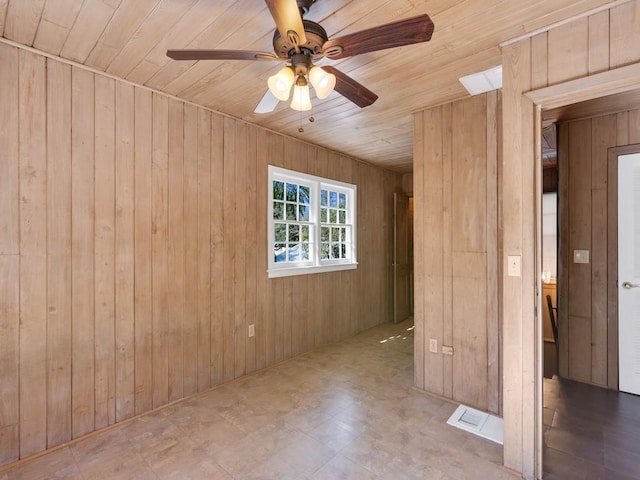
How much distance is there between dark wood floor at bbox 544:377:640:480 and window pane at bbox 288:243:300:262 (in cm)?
267

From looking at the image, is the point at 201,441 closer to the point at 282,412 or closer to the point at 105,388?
the point at 282,412

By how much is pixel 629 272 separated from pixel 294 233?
10.6 feet

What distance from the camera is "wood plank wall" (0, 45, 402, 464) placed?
6.36 ft

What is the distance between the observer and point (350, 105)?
267 cm

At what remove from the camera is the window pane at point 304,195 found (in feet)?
12.6

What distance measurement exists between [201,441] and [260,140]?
2.65m

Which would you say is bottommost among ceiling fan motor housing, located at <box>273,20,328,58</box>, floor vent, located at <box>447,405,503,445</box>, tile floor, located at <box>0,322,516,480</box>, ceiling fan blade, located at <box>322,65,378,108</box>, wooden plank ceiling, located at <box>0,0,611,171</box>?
tile floor, located at <box>0,322,516,480</box>

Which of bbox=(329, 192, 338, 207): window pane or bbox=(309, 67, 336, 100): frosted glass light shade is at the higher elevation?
bbox=(309, 67, 336, 100): frosted glass light shade

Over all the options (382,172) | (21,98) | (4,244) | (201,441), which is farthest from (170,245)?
(382,172)

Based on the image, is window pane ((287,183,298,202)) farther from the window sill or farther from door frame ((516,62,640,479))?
door frame ((516,62,640,479))

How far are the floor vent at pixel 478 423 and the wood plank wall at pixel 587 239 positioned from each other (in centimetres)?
139

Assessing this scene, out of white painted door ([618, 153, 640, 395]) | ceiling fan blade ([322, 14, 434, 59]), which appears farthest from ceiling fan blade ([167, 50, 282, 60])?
white painted door ([618, 153, 640, 395])

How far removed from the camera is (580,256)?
10.1ft

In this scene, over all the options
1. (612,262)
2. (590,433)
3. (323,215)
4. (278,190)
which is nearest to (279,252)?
(278,190)
